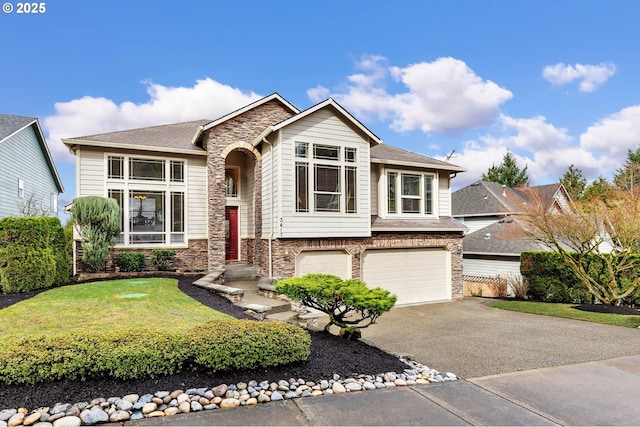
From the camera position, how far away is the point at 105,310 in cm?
718

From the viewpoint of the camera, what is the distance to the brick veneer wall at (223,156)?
1233 centimetres

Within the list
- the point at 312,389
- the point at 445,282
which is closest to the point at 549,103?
the point at 445,282

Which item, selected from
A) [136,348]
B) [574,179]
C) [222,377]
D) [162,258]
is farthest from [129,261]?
[574,179]

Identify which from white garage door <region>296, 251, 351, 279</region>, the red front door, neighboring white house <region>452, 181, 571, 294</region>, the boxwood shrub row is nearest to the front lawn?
the boxwood shrub row

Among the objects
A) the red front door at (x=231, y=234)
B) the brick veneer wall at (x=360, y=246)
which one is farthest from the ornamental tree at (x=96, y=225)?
the brick veneer wall at (x=360, y=246)

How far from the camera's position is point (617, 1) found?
9.14 m

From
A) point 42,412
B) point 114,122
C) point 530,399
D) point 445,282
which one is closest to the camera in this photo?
point 42,412

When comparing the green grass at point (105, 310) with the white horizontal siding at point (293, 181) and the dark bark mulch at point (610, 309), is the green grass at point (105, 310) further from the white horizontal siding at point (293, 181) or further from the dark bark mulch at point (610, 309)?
the dark bark mulch at point (610, 309)

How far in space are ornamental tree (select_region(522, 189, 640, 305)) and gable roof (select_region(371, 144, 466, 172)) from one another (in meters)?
3.66

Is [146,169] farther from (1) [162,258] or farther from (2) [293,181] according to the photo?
(2) [293,181]

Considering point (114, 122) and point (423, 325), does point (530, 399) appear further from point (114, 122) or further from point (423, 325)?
point (114, 122)

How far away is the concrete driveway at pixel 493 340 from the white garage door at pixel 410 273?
5.42 ft

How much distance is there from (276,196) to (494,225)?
1583 centimetres

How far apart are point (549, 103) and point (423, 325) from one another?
9.82m
